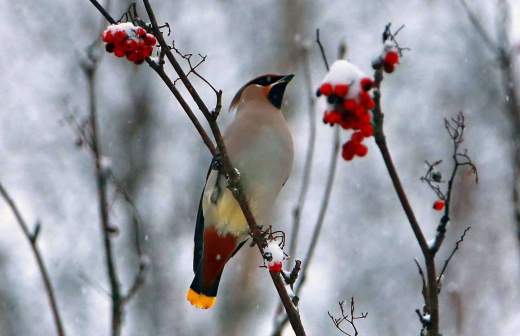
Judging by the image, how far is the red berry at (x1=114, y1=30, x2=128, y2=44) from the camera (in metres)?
2.80

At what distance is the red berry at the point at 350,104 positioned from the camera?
6.66 ft

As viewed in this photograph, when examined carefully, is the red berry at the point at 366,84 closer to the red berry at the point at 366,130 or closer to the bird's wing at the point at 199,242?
the red berry at the point at 366,130

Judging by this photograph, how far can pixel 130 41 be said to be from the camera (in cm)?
277

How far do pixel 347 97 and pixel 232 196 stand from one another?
2.02 metres

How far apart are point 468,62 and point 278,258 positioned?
871cm

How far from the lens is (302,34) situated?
10383 millimetres

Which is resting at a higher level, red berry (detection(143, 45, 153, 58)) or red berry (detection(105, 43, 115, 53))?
red berry (detection(105, 43, 115, 53))

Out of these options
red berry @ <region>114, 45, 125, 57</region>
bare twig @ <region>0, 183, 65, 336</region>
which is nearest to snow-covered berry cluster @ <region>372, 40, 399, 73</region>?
bare twig @ <region>0, 183, 65, 336</region>

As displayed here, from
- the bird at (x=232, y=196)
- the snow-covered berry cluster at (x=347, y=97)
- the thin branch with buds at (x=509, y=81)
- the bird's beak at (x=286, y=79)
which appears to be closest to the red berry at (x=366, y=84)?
the snow-covered berry cluster at (x=347, y=97)

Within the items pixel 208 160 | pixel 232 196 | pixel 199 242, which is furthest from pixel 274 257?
pixel 208 160

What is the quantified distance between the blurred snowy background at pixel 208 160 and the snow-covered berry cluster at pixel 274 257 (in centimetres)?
455

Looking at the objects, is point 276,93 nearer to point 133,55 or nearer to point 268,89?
point 268,89

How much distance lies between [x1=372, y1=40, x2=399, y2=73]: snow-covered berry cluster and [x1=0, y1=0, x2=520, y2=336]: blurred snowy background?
5.29 m

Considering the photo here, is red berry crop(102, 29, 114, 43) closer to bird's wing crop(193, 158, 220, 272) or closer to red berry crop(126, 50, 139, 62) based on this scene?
red berry crop(126, 50, 139, 62)
